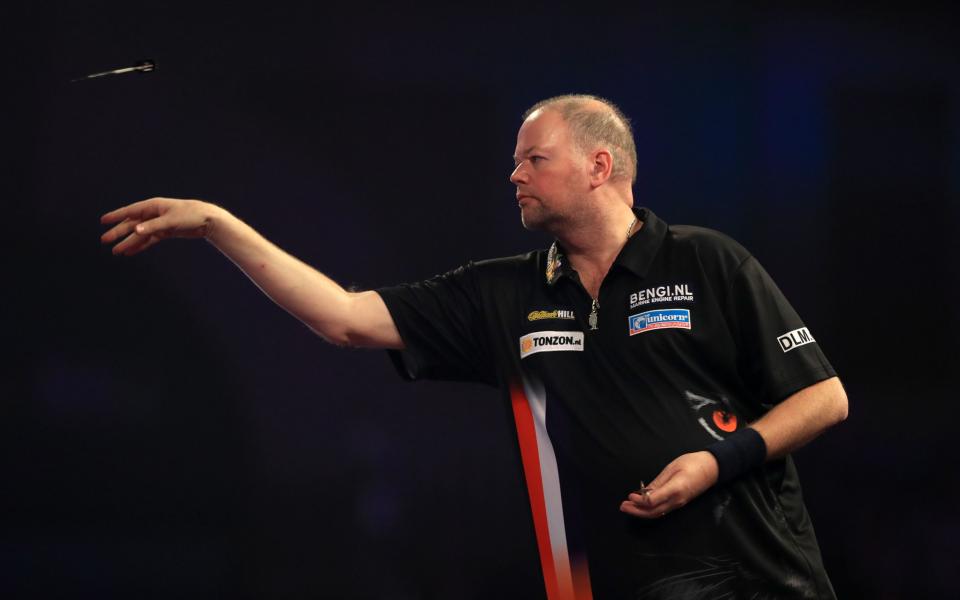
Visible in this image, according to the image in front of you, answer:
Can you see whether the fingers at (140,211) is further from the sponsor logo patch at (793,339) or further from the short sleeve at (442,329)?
the sponsor logo patch at (793,339)

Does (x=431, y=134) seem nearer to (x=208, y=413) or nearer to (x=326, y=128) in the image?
(x=326, y=128)

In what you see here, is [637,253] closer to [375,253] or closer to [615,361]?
[615,361]

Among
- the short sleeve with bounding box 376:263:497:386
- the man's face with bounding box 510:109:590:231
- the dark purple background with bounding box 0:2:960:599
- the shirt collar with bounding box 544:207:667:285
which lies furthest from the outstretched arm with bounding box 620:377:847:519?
the dark purple background with bounding box 0:2:960:599

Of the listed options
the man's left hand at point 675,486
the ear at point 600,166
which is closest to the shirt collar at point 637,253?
the ear at point 600,166

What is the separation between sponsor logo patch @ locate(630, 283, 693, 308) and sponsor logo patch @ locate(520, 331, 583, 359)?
0.43ft

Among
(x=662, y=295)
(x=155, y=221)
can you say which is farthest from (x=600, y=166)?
(x=155, y=221)

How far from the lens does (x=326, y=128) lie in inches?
121

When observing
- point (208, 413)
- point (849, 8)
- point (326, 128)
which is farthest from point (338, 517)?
point (849, 8)

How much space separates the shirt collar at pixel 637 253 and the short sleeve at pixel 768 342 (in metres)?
0.19

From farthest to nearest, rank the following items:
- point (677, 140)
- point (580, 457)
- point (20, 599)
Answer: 1. point (677, 140)
2. point (20, 599)
3. point (580, 457)

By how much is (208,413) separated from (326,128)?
0.96 m

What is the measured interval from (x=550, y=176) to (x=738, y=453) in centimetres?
72

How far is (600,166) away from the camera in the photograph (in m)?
2.11

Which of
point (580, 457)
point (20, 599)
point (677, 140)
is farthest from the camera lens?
point (677, 140)
